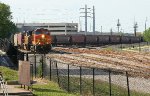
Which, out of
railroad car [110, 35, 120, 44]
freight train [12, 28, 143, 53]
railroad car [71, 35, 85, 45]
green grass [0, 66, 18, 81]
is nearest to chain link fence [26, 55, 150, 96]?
green grass [0, 66, 18, 81]

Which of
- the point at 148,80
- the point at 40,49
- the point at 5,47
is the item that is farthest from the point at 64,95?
the point at 40,49

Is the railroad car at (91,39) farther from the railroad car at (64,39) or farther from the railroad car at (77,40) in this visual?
the railroad car at (64,39)

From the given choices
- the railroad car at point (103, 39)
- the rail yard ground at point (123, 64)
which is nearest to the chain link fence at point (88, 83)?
the rail yard ground at point (123, 64)

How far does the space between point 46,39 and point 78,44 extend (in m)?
66.3

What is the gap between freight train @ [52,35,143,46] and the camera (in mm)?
128000

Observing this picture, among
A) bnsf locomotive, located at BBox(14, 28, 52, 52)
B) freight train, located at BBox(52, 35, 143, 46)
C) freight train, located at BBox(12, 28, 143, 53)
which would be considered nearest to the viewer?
bnsf locomotive, located at BBox(14, 28, 52, 52)

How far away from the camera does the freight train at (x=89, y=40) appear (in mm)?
128000

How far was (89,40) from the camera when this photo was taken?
13350cm

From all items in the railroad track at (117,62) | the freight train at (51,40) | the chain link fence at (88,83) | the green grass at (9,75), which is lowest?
the railroad track at (117,62)

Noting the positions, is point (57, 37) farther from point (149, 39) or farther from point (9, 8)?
point (149, 39)

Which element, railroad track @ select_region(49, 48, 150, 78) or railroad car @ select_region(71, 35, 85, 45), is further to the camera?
railroad car @ select_region(71, 35, 85, 45)

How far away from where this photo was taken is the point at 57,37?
12838cm

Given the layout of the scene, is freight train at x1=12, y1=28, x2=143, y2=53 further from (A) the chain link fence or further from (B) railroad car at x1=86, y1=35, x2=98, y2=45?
(A) the chain link fence

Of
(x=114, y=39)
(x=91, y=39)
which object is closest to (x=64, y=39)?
(x=91, y=39)
